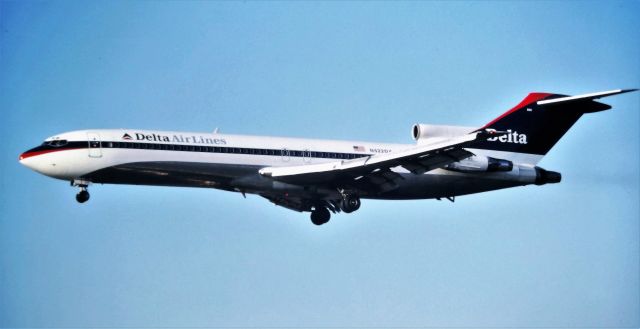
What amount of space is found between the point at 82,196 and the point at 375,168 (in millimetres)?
12049

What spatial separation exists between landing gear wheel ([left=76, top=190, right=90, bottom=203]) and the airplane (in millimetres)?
45

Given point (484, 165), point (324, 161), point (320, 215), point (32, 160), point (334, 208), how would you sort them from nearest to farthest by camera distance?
1. point (32, 160)
2. point (324, 161)
3. point (484, 165)
4. point (334, 208)
5. point (320, 215)

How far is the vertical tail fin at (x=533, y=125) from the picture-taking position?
42.3 metres

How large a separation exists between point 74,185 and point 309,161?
9.92 meters

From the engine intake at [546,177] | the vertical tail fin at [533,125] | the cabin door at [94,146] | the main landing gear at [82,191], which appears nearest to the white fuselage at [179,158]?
the cabin door at [94,146]

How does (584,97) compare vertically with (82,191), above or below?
above

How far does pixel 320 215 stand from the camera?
42.3 meters

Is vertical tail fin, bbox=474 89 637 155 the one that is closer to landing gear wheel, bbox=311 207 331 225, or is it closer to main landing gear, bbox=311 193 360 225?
main landing gear, bbox=311 193 360 225

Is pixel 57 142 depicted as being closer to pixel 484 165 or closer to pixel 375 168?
pixel 375 168

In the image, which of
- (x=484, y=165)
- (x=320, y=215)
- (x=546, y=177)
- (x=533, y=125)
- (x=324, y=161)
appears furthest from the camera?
(x=533, y=125)

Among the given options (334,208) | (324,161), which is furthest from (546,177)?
(324,161)

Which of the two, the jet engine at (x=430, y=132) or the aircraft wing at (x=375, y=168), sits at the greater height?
the jet engine at (x=430, y=132)

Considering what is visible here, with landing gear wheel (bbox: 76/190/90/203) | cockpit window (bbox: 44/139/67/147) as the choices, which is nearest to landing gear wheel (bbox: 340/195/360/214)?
landing gear wheel (bbox: 76/190/90/203)

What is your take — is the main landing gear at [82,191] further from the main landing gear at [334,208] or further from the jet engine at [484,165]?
the jet engine at [484,165]
